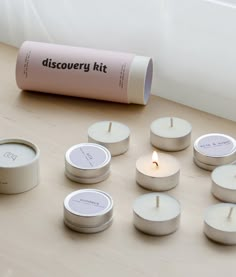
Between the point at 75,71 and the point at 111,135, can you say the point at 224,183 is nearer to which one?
the point at 111,135

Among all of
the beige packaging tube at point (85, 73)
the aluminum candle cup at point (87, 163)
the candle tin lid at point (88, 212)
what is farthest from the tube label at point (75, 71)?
the candle tin lid at point (88, 212)

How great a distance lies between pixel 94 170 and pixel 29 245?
0.15 m

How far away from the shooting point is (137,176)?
0.97 m

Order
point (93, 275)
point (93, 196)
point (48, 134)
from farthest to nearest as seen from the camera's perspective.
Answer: point (48, 134) → point (93, 196) → point (93, 275)

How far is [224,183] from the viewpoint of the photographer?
941 millimetres

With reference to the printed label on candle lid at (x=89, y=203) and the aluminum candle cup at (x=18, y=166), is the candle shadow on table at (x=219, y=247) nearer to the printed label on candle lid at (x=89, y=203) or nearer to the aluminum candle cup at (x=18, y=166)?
the printed label on candle lid at (x=89, y=203)

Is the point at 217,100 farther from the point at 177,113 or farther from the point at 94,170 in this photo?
the point at 94,170

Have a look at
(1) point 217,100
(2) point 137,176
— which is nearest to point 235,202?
(2) point 137,176

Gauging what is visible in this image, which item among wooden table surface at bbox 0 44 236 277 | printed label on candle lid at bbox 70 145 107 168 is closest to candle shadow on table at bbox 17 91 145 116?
wooden table surface at bbox 0 44 236 277

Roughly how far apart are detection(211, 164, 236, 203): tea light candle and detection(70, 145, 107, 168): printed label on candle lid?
146mm

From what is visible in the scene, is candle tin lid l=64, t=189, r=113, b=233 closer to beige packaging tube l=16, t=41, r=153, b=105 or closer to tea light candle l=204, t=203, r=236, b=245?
tea light candle l=204, t=203, r=236, b=245

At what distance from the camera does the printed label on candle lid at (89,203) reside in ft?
2.92

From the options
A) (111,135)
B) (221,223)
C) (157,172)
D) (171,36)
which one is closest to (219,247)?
(221,223)

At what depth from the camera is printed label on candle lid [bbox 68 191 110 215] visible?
2.92 ft
